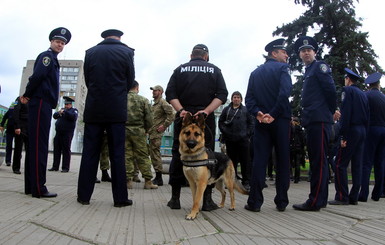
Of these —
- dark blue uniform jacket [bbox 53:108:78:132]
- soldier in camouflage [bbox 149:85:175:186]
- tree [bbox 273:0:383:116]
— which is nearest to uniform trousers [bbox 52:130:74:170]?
dark blue uniform jacket [bbox 53:108:78:132]

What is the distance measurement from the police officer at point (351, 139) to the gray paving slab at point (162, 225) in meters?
1.37

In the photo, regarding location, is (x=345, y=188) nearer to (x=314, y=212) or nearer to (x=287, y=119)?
(x=314, y=212)

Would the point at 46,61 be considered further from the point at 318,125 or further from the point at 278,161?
the point at 318,125

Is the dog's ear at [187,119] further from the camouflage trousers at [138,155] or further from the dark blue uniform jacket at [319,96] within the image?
the camouflage trousers at [138,155]

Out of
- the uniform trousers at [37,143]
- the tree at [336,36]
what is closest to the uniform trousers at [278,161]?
the uniform trousers at [37,143]

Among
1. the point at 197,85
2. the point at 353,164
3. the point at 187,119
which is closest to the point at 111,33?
the point at 197,85

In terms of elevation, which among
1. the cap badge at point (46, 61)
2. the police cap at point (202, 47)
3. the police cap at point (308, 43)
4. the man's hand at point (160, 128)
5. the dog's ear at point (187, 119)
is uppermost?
the police cap at point (308, 43)

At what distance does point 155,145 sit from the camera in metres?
7.74

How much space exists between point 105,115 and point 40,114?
1.05m

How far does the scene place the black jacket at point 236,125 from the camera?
24.5ft

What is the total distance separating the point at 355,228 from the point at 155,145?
17.0ft

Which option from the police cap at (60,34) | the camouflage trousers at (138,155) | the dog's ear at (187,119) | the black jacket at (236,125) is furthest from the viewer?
the black jacket at (236,125)

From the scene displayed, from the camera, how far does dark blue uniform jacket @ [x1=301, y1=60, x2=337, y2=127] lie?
4.67 m

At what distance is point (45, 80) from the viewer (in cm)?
463
